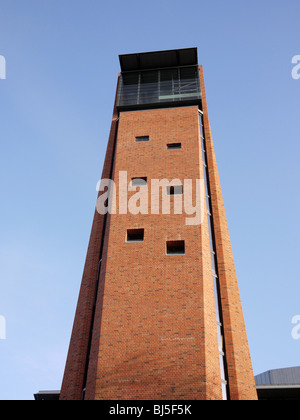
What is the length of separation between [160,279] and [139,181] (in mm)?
5424

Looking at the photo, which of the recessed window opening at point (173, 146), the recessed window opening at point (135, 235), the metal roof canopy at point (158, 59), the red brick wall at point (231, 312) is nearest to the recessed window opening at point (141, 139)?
the recessed window opening at point (173, 146)

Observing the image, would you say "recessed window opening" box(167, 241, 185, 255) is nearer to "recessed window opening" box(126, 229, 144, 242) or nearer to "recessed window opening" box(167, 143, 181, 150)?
"recessed window opening" box(126, 229, 144, 242)

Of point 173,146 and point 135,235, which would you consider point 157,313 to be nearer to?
point 135,235

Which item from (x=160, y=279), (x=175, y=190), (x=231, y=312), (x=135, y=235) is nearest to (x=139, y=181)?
(x=175, y=190)

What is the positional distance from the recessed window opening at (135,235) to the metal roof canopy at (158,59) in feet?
41.2

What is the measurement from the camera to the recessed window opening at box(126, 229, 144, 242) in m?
18.7

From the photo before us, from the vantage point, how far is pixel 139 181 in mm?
20406

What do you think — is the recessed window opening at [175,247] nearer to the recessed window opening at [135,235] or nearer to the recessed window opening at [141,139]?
the recessed window opening at [135,235]

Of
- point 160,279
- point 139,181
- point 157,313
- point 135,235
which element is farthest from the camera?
point 139,181

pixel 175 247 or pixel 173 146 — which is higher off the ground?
pixel 173 146

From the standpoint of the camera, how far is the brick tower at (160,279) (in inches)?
582

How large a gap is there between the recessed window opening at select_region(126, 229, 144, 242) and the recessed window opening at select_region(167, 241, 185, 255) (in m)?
1.27
